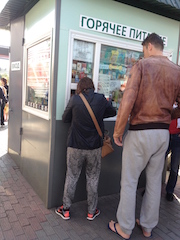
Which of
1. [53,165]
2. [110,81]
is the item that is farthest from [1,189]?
[110,81]

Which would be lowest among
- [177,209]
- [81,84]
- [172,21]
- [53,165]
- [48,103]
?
[177,209]

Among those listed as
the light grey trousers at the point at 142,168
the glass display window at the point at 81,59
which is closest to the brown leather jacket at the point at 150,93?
the light grey trousers at the point at 142,168

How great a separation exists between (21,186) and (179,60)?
3.67 m

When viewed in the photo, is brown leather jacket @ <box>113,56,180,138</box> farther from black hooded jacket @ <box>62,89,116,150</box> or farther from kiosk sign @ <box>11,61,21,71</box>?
kiosk sign @ <box>11,61,21,71</box>

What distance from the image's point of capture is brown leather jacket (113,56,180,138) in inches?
94.2

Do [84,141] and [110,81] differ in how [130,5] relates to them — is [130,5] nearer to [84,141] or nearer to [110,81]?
[110,81]

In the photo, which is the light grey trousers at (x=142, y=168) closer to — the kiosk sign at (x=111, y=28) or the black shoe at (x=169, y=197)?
the black shoe at (x=169, y=197)

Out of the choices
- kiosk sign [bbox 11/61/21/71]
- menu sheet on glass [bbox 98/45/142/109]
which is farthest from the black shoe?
kiosk sign [bbox 11/61/21/71]

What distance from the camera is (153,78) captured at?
2.39m

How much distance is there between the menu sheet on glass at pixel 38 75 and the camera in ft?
10.9

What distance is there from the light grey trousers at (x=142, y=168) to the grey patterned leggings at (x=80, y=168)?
463mm

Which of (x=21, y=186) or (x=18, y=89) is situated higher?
(x=18, y=89)

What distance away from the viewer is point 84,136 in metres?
2.82

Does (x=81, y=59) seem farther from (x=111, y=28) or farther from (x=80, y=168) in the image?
(x=80, y=168)
